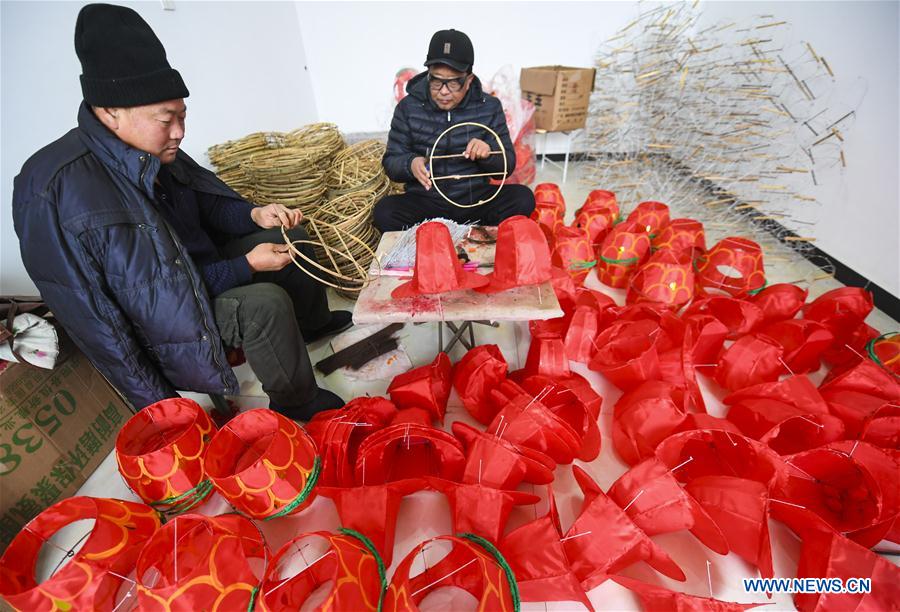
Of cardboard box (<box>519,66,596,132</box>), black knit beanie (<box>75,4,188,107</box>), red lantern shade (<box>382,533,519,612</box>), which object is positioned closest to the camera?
red lantern shade (<box>382,533,519,612</box>)

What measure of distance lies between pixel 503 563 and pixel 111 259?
1278mm

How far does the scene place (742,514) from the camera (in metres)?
1.03

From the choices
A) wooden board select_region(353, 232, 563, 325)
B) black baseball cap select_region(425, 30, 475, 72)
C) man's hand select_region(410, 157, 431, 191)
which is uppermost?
black baseball cap select_region(425, 30, 475, 72)

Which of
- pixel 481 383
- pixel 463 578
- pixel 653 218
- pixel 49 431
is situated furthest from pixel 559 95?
pixel 49 431

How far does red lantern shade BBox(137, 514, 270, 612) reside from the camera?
0.85 metres

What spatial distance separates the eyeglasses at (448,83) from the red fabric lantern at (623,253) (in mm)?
1069

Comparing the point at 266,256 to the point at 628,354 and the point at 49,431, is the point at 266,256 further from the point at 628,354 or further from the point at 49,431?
the point at 628,354

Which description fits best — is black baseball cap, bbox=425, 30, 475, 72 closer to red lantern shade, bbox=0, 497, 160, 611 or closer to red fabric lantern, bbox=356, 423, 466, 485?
red fabric lantern, bbox=356, 423, 466, 485

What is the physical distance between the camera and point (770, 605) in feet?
3.26

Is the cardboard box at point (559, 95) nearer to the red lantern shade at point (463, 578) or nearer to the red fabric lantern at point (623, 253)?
the red fabric lantern at point (623, 253)

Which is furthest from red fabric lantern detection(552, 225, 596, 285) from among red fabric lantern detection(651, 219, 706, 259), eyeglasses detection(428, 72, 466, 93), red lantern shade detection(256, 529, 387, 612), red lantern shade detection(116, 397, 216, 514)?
red lantern shade detection(116, 397, 216, 514)

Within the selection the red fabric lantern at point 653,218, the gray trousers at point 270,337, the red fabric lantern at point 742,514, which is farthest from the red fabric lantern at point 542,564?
the red fabric lantern at point 653,218

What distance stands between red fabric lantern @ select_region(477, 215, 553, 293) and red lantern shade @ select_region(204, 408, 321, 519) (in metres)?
0.77

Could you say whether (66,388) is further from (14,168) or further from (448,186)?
(448,186)
